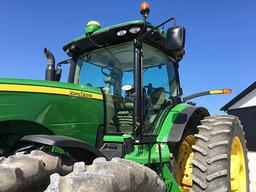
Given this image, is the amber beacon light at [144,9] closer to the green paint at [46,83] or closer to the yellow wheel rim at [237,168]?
the green paint at [46,83]

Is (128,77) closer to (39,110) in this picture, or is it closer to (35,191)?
(39,110)

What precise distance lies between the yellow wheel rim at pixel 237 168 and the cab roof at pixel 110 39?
177 centimetres

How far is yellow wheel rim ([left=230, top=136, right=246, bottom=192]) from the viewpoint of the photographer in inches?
189

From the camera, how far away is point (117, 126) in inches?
169

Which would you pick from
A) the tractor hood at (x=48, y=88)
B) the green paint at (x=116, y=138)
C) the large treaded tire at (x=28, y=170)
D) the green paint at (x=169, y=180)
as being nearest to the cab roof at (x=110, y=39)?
the tractor hood at (x=48, y=88)

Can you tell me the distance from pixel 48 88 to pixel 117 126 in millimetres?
1072

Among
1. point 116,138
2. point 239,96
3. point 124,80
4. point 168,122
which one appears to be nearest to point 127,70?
point 124,80

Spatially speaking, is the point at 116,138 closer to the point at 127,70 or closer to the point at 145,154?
the point at 145,154

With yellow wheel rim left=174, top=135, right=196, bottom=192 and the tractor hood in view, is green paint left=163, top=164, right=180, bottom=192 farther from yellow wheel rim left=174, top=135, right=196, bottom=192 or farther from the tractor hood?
the tractor hood

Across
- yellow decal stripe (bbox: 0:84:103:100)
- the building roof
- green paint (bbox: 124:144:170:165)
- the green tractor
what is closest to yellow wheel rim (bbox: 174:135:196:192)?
the green tractor

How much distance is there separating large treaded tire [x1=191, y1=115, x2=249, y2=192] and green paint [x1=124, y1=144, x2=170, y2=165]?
1.12 ft

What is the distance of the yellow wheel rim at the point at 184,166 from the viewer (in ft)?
15.4

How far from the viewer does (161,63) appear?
4.89 metres

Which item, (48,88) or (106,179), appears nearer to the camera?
(106,179)
